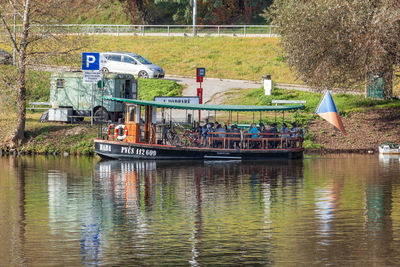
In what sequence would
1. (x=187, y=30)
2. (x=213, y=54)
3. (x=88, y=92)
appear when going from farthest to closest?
1. (x=187, y=30)
2. (x=213, y=54)
3. (x=88, y=92)

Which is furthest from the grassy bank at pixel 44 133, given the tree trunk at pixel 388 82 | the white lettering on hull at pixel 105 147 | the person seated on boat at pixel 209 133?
the tree trunk at pixel 388 82

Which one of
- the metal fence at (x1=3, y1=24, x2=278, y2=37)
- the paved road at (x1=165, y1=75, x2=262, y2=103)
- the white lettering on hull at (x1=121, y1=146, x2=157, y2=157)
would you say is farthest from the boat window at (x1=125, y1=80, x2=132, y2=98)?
the metal fence at (x1=3, y1=24, x2=278, y2=37)

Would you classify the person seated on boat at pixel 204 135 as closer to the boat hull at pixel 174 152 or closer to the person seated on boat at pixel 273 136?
the boat hull at pixel 174 152

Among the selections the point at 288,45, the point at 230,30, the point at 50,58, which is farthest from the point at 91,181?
the point at 230,30

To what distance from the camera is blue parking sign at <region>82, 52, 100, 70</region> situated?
41.2 meters

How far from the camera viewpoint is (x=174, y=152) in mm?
37969

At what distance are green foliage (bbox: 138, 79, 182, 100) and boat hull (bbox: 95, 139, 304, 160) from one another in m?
14.7

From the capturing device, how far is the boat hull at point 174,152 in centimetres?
3788

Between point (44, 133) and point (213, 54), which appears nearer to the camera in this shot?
point (44, 133)

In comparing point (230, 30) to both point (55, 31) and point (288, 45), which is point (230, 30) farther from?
point (55, 31)

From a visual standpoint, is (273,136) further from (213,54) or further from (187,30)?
(187,30)

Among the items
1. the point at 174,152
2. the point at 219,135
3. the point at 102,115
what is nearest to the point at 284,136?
the point at 219,135

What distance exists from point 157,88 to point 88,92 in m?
9.05

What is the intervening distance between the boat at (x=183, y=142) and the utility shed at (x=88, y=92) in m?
6.74
